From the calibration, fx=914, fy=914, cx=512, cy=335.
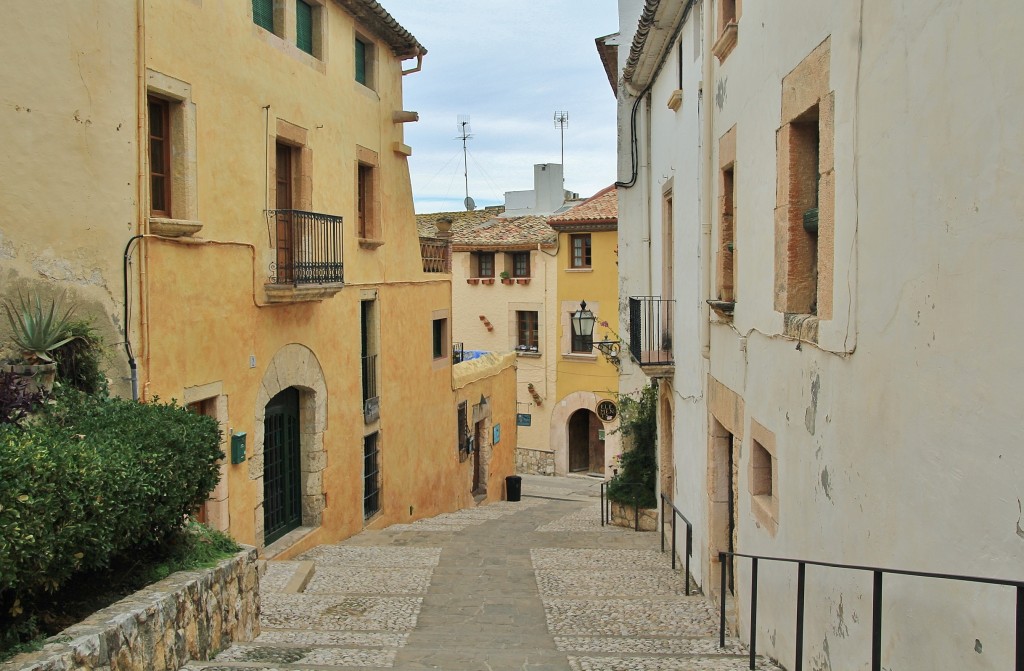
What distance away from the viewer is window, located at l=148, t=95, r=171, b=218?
10156 millimetres

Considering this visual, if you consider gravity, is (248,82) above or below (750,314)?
above

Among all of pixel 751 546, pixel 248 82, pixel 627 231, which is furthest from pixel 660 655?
pixel 627 231

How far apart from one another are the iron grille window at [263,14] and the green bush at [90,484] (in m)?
6.48

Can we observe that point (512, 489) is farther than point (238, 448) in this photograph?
Yes

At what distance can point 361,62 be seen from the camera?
15.9 m

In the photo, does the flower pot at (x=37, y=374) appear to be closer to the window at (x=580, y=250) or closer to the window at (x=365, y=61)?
the window at (x=365, y=61)

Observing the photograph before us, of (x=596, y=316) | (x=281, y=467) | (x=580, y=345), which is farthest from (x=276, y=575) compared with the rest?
(x=580, y=345)

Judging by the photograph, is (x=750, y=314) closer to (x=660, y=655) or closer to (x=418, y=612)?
(x=660, y=655)

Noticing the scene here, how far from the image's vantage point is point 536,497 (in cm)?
2828

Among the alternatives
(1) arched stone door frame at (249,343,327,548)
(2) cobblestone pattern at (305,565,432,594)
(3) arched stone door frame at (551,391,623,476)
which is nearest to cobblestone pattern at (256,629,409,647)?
(2) cobblestone pattern at (305,565,432,594)

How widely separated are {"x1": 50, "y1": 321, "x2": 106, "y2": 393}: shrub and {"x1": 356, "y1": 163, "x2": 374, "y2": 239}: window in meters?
7.63

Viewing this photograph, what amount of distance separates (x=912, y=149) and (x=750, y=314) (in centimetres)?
353

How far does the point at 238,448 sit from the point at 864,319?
27.6 feet

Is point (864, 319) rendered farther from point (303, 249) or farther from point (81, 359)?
point (303, 249)
